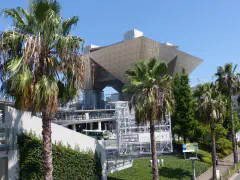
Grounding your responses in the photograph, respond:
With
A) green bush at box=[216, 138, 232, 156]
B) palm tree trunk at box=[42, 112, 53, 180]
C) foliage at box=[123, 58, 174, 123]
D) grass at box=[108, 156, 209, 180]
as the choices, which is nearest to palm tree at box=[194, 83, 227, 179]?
grass at box=[108, 156, 209, 180]

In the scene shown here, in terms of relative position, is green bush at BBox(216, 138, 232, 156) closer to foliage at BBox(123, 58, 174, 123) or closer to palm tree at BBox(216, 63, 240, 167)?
palm tree at BBox(216, 63, 240, 167)

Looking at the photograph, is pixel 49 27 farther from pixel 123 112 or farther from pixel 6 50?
pixel 123 112

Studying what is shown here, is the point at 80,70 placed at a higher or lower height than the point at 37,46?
lower

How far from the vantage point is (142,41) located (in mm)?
51312

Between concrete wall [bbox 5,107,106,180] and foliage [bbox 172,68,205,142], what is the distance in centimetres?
1762

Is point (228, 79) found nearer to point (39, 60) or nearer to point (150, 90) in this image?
point (150, 90)

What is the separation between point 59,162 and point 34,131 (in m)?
1.93

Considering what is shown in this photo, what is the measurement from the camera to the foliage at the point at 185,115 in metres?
28.5

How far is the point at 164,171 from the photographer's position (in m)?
19.5

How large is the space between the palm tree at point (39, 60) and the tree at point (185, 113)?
2173cm

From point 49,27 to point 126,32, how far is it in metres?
65.1

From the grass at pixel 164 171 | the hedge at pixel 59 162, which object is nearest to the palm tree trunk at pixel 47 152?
the hedge at pixel 59 162

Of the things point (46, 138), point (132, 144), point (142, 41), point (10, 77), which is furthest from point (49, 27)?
point (142, 41)

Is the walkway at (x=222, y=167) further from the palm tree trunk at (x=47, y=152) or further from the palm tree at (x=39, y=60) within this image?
the palm tree at (x=39, y=60)
